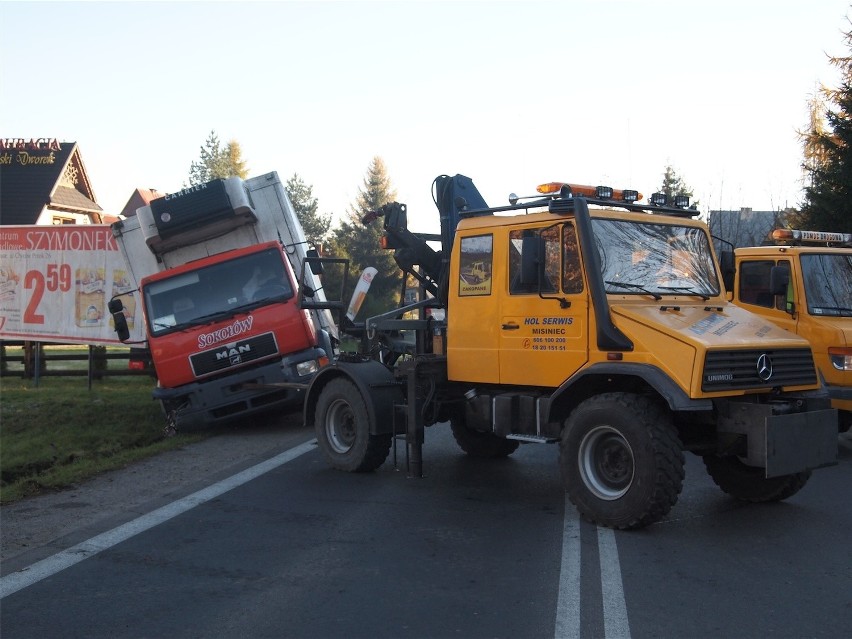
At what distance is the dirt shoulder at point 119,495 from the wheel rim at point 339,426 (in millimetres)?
1016

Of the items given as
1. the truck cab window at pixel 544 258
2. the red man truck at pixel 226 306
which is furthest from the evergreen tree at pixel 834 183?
the truck cab window at pixel 544 258

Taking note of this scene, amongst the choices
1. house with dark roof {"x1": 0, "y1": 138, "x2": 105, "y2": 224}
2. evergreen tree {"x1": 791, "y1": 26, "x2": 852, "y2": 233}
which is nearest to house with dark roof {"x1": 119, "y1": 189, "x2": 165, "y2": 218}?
house with dark roof {"x1": 0, "y1": 138, "x2": 105, "y2": 224}

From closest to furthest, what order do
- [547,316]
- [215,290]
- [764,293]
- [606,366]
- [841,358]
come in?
[606,366] → [547,316] → [841,358] → [764,293] → [215,290]

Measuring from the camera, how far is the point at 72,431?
1334 cm

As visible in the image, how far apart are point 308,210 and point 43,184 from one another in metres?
49.2

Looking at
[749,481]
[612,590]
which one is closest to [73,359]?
[749,481]

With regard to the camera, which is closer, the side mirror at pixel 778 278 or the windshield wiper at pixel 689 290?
the windshield wiper at pixel 689 290

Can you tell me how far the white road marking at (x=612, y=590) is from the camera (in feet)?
15.9

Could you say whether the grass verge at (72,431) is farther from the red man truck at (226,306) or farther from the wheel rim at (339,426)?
the wheel rim at (339,426)

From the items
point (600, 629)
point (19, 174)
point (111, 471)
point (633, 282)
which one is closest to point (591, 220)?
point (633, 282)

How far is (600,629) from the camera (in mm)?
4848

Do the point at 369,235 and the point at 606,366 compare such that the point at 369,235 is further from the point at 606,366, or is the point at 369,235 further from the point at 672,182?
the point at 606,366

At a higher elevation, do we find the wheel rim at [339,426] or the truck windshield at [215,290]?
the truck windshield at [215,290]

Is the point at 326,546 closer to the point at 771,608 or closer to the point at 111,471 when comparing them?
the point at 771,608
